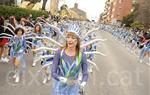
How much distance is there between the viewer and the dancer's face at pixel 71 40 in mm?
6824

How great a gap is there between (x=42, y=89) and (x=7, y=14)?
85.8 ft

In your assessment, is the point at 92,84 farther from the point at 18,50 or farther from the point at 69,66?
the point at 69,66

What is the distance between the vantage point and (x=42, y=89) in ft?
42.4

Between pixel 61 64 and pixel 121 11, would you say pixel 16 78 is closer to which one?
pixel 61 64

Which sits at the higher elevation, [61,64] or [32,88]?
[61,64]

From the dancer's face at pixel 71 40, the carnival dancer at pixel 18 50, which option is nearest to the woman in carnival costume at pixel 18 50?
the carnival dancer at pixel 18 50

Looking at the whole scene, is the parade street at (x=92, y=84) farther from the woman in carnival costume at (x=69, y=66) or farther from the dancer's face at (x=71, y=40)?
the dancer's face at (x=71, y=40)

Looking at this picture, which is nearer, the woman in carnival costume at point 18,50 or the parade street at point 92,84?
the parade street at point 92,84

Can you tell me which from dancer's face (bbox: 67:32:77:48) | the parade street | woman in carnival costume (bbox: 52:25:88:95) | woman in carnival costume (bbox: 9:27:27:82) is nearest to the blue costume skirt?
woman in carnival costume (bbox: 52:25:88:95)

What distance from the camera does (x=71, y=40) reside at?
683cm

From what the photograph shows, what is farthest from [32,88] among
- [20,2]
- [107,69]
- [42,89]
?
[20,2]

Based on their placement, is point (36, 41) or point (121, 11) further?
point (121, 11)

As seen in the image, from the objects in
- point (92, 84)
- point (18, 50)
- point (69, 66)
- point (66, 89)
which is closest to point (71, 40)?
point (69, 66)

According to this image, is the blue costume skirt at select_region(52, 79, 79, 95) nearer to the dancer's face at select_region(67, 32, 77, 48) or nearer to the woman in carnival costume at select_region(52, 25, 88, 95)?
the woman in carnival costume at select_region(52, 25, 88, 95)
